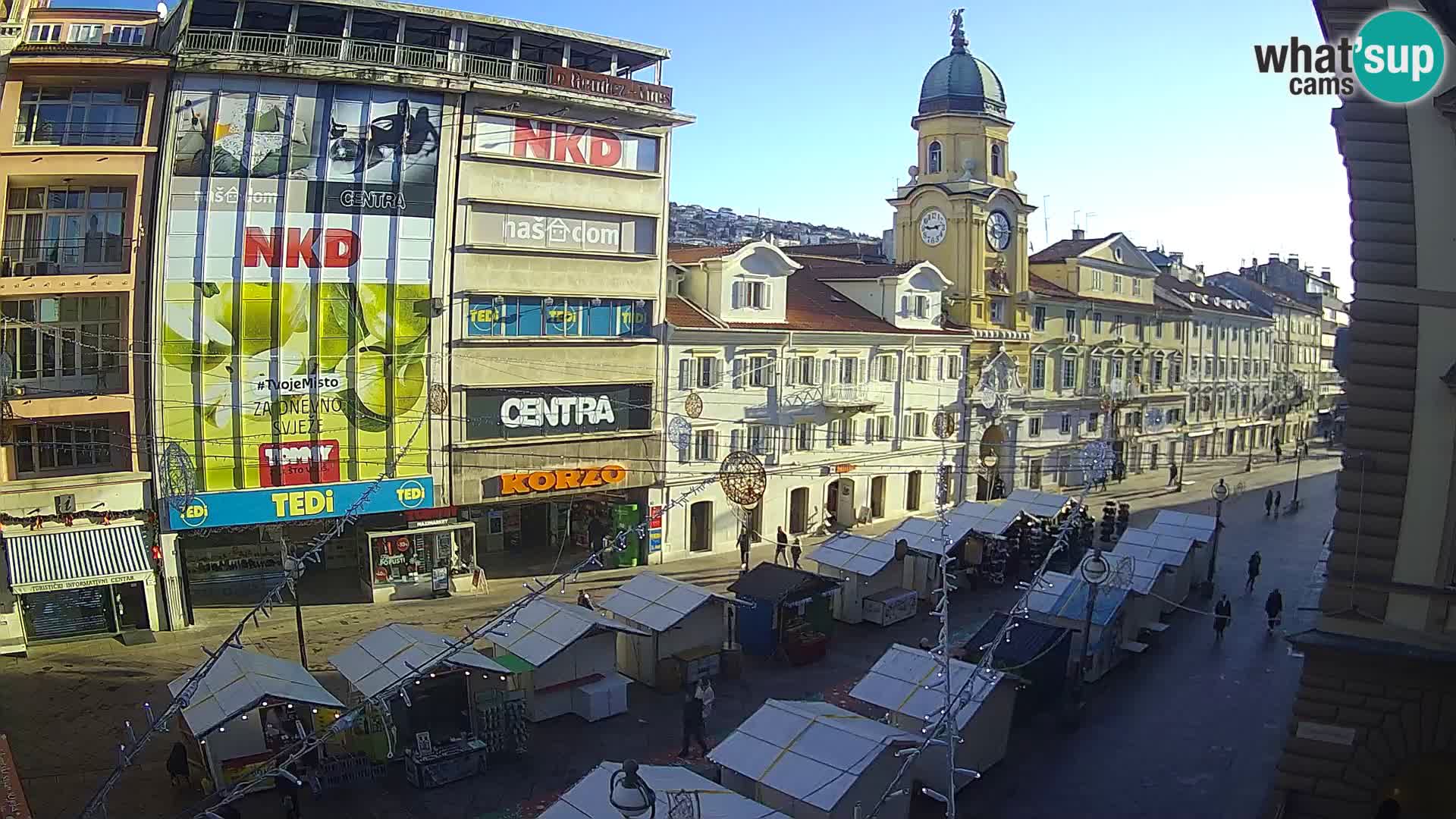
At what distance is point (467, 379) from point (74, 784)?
52.5 ft

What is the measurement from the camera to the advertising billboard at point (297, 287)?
2872cm

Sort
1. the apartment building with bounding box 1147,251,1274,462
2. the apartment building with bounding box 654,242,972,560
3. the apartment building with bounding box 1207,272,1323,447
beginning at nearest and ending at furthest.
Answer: the apartment building with bounding box 654,242,972,560, the apartment building with bounding box 1147,251,1274,462, the apartment building with bounding box 1207,272,1323,447

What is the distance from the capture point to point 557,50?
3578 centimetres

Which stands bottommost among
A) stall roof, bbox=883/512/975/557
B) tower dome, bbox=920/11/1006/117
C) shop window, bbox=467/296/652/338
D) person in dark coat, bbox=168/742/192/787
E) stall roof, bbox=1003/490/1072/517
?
person in dark coat, bbox=168/742/192/787

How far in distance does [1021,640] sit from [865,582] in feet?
25.4

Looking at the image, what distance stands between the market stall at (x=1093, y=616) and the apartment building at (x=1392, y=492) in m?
8.71

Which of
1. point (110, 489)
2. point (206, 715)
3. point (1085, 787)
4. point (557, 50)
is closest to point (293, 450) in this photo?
point (110, 489)

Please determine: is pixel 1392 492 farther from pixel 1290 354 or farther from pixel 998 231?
pixel 1290 354

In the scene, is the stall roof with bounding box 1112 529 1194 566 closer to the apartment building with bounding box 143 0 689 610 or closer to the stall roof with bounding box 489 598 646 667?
the apartment building with bounding box 143 0 689 610

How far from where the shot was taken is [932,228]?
170ft

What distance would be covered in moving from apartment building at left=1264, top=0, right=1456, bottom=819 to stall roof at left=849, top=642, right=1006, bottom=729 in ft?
17.9

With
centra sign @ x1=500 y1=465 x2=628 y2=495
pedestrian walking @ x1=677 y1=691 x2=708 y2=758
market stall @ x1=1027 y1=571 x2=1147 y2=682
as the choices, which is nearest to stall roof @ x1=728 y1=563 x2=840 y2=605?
market stall @ x1=1027 y1=571 x2=1147 y2=682

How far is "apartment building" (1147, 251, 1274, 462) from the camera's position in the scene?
69688 millimetres

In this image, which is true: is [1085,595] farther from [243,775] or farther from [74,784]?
[74,784]
